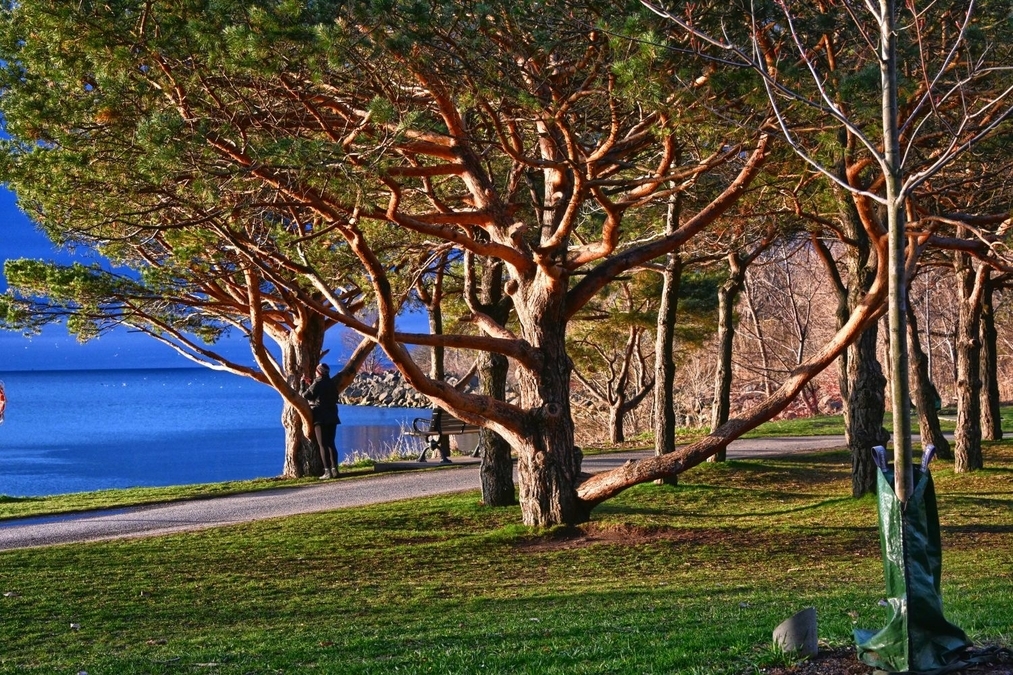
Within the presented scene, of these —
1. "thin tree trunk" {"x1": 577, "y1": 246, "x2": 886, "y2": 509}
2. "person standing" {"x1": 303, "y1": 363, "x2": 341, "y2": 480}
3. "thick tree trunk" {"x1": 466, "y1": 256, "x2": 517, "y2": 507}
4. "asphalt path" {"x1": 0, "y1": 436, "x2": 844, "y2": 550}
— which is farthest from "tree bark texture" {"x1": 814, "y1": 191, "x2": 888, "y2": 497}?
"person standing" {"x1": 303, "y1": 363, "x2": 341, "y2": 480}

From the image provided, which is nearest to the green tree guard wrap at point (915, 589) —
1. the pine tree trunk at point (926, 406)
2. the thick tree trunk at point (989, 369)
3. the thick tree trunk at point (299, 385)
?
the pine tree trunk at point (926, 406)

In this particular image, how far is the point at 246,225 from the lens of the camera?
36.1 feet

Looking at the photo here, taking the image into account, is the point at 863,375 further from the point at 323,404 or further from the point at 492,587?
the point at 323,404

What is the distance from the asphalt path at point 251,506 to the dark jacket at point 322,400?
45.3 inches

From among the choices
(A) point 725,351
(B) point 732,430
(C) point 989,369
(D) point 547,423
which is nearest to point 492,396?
(D) point 547,423

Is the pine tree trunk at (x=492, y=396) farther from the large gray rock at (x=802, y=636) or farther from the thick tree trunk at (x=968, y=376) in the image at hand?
the large gray rock at (x=802, y=636)

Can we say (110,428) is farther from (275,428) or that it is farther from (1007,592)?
→ (1007,592)

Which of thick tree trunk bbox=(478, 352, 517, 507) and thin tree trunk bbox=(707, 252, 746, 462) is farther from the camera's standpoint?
thin tree trunk bbox=(707, 252, 746, 462)

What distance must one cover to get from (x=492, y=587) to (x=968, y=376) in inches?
379

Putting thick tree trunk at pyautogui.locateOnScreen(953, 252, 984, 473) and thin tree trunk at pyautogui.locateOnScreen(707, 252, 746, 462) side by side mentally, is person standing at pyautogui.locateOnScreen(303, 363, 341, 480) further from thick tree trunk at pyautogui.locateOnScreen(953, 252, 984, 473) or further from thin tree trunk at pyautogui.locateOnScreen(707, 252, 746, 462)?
thick tree trunk at pyautogui.locateOnScreen(953, 252, 984, 473)

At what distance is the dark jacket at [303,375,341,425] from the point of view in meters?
17.2

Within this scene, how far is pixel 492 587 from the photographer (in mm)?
9039

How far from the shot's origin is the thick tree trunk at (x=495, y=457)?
13.5 meters

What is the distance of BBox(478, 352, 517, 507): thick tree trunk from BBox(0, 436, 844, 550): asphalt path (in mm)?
1924
